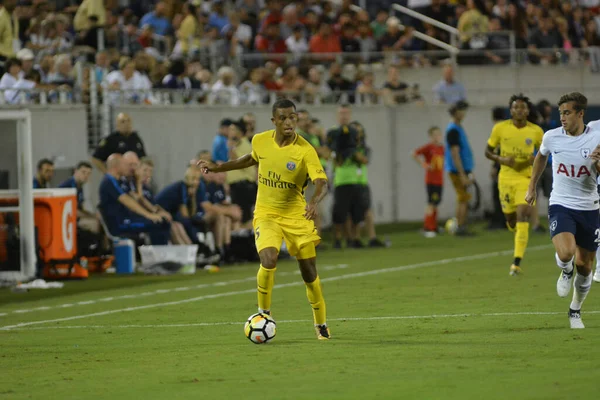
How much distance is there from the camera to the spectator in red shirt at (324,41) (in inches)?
1138

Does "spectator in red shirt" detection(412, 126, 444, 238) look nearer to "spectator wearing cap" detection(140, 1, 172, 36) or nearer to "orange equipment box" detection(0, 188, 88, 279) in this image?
"spectator wearing cap" detection(140, 1, 172, 36)

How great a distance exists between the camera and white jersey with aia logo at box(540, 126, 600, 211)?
11281 mm

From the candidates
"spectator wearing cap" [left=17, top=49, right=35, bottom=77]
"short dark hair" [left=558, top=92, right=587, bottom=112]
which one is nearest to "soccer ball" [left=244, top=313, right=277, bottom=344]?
"short dark hair" [left=558, top=92, right=587, bottom=112]

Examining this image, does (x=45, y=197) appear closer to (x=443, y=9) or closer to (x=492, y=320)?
(x=492, y=320)

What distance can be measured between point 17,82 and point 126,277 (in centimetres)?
475

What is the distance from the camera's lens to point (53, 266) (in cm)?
1850

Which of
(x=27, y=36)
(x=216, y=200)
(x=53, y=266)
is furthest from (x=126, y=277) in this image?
(x=27, y=36)

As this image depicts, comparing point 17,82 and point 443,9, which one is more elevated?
point 443,9

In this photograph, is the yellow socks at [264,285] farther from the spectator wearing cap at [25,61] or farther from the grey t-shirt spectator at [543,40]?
the grey t-shirt spectator at [543,40]

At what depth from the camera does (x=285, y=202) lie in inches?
444

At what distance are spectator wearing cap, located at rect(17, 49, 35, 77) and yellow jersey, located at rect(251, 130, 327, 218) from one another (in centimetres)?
1167

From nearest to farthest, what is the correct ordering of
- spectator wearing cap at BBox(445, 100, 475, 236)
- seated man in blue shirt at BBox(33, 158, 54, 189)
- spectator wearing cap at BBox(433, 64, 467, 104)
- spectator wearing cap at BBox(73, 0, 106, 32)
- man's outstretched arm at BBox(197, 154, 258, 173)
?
man's outstretched arm at BBox(197, 154, 258, 173) → seated man in blue shirt at BBox(33, 158, 54, 189) → spectator wearing cap at BBox(445, 100, 475, 236) → spectator wearing cap at BBox(73, 0, 106, 32) → spectator wearing cap at BBox(433, 64, 467, 104)

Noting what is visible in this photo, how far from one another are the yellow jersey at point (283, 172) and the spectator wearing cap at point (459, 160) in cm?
1321

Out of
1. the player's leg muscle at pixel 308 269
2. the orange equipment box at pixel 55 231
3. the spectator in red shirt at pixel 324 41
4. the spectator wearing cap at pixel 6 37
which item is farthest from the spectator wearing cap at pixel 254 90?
the player's leg muscle at pixel 308 269
